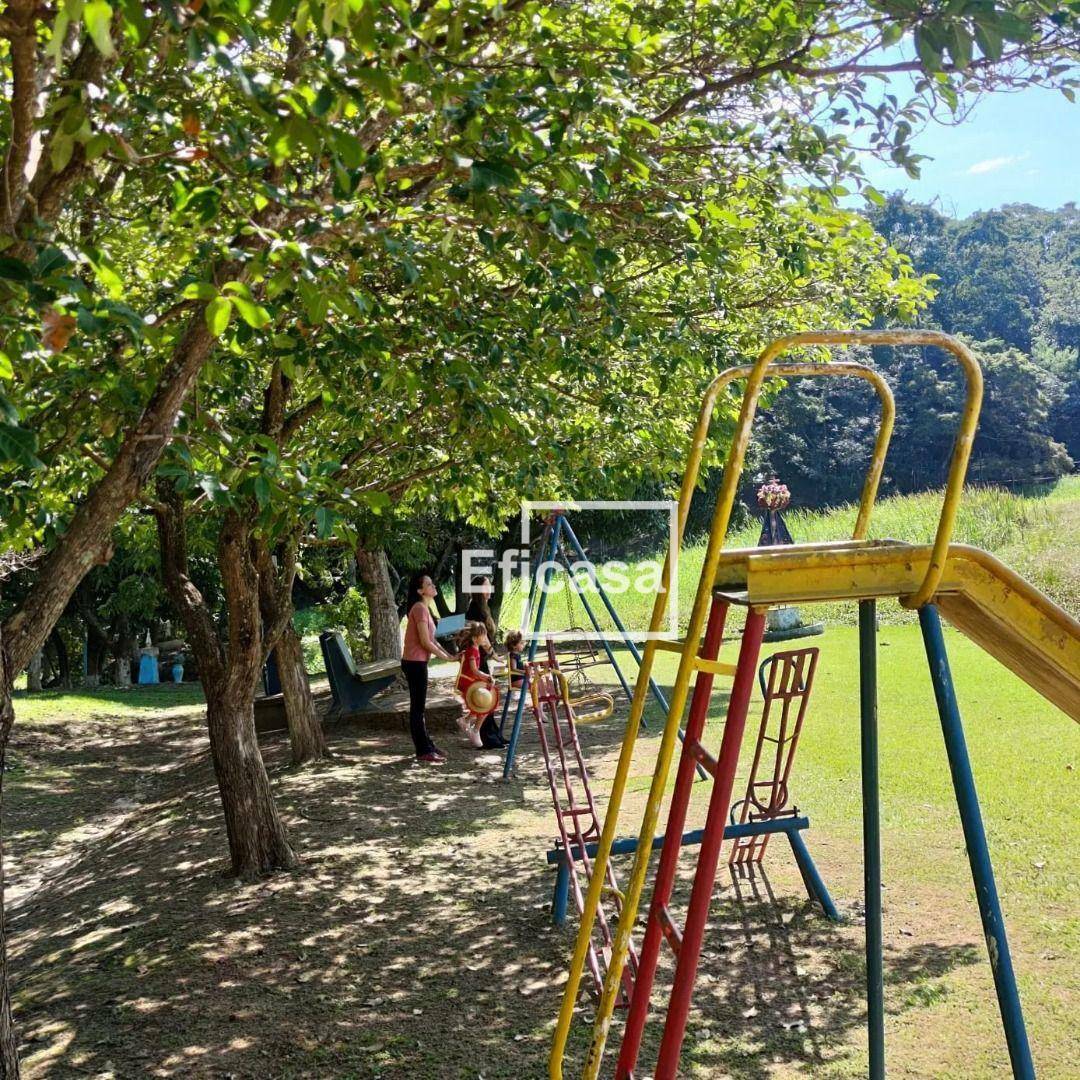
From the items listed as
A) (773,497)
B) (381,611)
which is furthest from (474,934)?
(381,611)

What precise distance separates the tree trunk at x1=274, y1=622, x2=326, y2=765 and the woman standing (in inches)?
39.6

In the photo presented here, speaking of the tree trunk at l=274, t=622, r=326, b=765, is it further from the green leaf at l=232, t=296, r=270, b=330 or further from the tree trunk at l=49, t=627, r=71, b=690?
the tree trunk at l=49, t=627, r=71, b=690

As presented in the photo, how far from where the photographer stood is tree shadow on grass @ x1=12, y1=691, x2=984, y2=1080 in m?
4.75

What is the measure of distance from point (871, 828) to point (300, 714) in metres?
8.92

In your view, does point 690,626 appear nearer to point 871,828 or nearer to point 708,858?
point 708,858

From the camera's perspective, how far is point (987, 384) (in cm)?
4700

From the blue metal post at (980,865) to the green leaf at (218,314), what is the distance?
212 cm

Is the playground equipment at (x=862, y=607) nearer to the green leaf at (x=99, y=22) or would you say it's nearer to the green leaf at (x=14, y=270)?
the green leaf at (x=99, y=22)

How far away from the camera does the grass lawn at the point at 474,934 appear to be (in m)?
4.71

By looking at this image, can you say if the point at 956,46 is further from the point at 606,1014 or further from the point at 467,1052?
the point at 467,1052

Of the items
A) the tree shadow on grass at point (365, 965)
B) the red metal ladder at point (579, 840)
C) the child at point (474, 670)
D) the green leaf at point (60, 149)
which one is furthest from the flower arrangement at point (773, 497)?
the green leaf at point (60, 149)

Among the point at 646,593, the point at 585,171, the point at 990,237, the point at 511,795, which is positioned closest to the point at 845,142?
the point at 585,171

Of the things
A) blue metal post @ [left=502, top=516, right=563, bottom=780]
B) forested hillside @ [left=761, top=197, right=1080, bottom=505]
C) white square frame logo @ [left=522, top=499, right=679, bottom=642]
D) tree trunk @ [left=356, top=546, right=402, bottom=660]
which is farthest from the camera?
forested hillside @ [left=761, top=197, right=1080, bottom=505]

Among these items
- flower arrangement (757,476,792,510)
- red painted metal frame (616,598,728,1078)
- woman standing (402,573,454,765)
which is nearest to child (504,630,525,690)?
woman standing (402,573,454,765)
